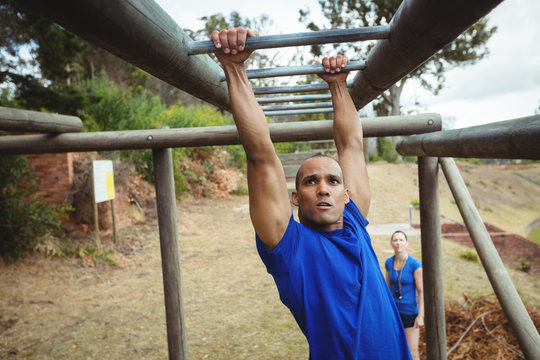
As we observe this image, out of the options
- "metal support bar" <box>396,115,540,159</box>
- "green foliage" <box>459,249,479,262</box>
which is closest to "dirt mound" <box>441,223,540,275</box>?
"green foliage" <box>459,249,479,262</box>

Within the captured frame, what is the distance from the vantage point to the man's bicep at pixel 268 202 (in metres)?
1.24

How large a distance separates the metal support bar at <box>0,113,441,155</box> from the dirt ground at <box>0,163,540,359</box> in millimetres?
2560

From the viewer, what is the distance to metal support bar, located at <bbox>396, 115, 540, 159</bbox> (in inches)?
40.2

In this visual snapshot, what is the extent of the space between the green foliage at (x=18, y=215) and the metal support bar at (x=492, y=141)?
594 centimetres

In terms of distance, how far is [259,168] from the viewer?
4.17 feet

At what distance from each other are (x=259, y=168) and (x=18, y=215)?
5880 mm

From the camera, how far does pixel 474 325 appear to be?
3844 mm

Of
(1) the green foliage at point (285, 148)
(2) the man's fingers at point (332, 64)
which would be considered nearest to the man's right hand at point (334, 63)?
(2) the man's fingers at point (332, 64)

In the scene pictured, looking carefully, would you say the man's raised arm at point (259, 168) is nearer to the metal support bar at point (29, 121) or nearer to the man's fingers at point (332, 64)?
the man's fingers at point (332, 64)

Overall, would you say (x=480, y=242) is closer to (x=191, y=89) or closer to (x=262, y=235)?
(x=262, y=235)

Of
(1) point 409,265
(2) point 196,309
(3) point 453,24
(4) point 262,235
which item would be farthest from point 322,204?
(2) point 196,309

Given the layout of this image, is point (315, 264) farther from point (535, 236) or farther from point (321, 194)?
point (535, 236)

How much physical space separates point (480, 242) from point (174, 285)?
1765mm

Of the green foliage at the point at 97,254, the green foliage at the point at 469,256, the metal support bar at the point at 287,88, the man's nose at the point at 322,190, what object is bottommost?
the green foliage at the point at 469,256
